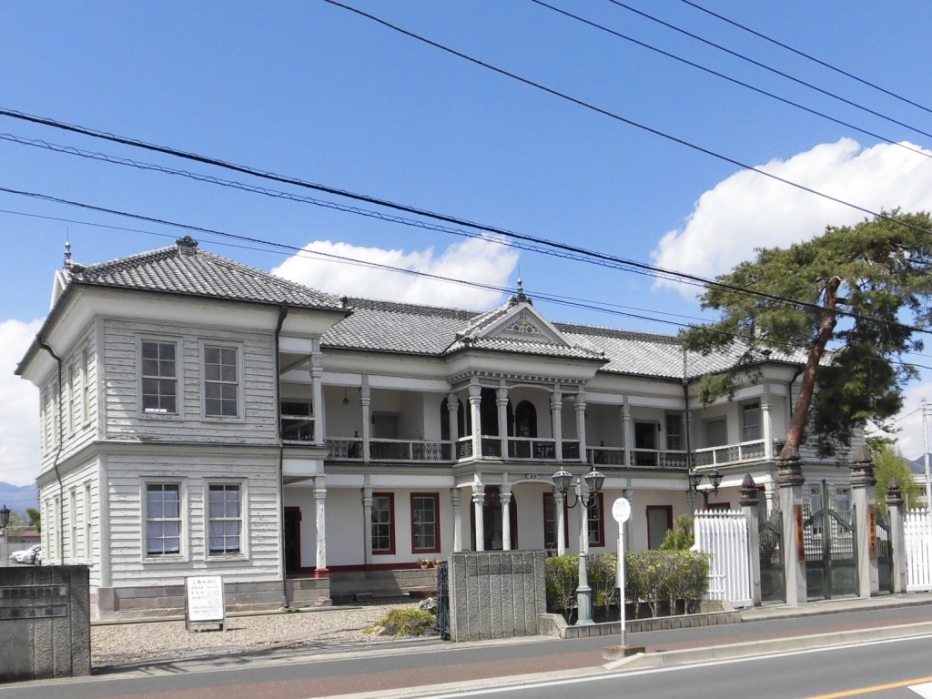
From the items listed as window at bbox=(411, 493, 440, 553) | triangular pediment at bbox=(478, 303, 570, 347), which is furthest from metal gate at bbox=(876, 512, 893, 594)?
window at bbox=(411, 493, 440, 553)

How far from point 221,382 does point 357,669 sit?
1259 cm

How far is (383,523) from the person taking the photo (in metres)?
33.2

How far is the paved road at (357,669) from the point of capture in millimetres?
13375

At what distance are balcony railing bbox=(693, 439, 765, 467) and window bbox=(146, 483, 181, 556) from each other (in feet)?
66.8

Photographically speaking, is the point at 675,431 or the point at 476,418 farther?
the point at 675,431

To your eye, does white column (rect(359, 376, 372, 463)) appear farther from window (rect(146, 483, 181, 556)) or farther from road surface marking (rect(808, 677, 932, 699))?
road surface marking (rect(808, 677, 932, 699))

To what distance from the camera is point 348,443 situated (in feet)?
107

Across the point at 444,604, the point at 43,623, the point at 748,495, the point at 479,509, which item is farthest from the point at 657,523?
the point at 43,623

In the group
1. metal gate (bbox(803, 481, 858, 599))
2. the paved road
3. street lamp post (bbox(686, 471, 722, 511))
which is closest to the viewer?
the paved road

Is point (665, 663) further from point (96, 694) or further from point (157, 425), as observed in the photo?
point (157, 425)

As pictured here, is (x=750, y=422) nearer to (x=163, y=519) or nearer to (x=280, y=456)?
(x=280, y=456)

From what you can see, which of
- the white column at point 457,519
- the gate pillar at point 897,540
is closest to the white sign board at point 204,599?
the white column at point 457,519

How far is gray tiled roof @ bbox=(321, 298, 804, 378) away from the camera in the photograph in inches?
1303

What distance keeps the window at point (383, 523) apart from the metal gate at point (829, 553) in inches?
511
